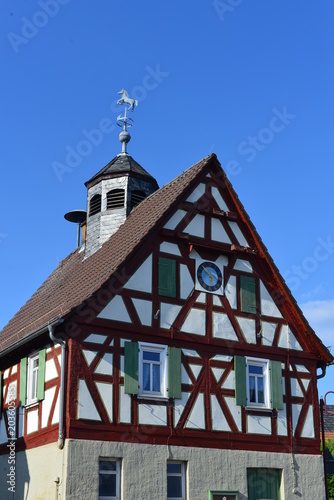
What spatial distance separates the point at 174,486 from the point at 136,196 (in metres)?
9.36

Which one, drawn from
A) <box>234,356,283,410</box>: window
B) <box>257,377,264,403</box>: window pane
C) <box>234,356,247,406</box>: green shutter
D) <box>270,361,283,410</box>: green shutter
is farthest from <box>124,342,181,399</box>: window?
<box>270,361,283,410</box>: green shutter

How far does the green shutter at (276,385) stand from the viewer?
2089 centimetres

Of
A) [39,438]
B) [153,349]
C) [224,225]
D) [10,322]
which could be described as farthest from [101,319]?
[10,322]

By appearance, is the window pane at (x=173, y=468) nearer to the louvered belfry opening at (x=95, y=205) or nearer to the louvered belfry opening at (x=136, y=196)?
the louvered belfry opening at (x=136, y=196)

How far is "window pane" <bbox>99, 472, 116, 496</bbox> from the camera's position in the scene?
17597 millimetres

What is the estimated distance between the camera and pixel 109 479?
17766 mm

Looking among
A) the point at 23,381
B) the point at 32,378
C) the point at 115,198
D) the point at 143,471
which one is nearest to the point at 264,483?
the point at 143,471

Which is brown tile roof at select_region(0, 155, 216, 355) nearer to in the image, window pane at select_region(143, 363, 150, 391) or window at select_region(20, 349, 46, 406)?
window at select_region(20, 349, 46, 406)

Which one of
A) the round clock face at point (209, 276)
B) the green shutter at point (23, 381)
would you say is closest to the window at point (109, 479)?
the green shutter at point (23, 381)

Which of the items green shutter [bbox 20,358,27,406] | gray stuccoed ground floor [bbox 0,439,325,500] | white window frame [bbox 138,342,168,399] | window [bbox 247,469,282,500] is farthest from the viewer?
window [bbox 247,469,282,500]

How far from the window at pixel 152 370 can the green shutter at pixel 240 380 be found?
5.85 ft

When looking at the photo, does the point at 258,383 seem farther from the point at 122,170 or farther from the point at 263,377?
the point at 122,170

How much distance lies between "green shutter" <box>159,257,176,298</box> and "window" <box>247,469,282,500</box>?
4.88 m

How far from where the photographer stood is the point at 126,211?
79.5ft
